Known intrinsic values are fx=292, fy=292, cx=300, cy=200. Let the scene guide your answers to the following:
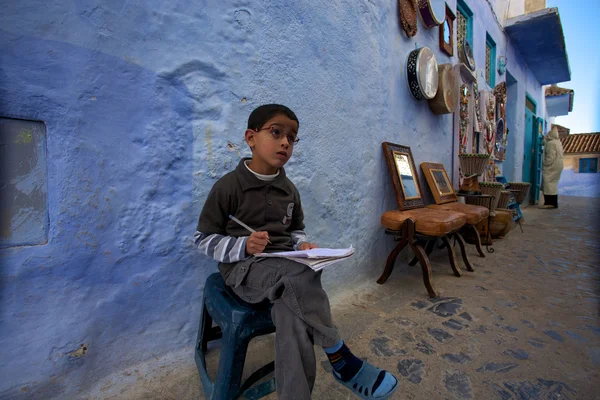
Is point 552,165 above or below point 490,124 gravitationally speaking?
below

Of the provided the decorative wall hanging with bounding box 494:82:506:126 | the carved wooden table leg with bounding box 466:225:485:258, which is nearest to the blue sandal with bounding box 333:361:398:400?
the carved wooden table leg with bounding box 466:225:485:258

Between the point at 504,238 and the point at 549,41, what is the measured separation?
20.9 feet

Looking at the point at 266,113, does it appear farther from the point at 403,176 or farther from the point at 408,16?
the point at 408,16

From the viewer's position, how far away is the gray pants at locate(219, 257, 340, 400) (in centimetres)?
101

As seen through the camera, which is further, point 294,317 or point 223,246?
point 223,246

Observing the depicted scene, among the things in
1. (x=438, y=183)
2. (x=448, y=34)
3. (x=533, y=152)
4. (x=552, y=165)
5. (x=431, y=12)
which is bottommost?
(x=438, y=183)

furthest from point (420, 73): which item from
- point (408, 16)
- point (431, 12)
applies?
point (431, 12)

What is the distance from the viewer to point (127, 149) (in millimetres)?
1415

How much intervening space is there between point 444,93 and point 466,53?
6.34 feet

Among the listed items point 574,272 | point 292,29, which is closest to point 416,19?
point 292,29

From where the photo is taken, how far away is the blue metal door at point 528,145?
383 inches

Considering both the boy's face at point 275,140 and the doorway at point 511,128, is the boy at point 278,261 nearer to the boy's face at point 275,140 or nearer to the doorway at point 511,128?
the boy's face at point 275,140

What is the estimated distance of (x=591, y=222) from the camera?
21.4 ft

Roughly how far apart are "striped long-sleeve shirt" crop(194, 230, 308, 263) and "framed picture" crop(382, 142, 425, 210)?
7.15ft
